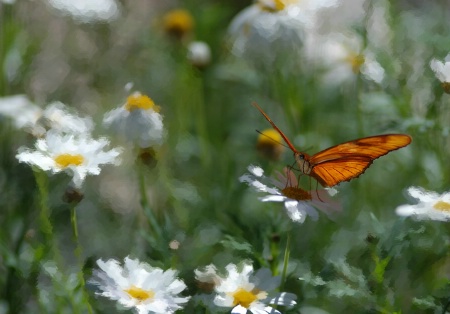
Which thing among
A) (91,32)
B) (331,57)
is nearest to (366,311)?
(331,57)

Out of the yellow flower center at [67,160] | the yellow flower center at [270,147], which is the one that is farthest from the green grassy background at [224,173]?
the yellow flower center at [67,160]

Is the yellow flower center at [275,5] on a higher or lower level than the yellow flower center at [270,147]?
higher

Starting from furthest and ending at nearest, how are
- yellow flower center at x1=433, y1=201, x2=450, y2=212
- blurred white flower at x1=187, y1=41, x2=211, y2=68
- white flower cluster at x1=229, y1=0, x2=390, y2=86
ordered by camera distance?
blurred white flower at x1=187, y1=41, x2=211, y2=68, white flower cluster at x1=229, y1=0, x2=390, y2=86, yellow flower center at x1=433, y1=201, x2=450, y2=212

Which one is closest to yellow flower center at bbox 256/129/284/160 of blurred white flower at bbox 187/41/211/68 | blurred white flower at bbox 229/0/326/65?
blurred white flower at bbox 229/0/326/65

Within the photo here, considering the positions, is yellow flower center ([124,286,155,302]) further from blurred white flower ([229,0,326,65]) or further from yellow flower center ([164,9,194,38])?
yellow flower center ([164,9,194,38])

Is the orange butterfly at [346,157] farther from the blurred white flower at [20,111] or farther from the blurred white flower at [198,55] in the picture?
the blurred white flower at [198,55]

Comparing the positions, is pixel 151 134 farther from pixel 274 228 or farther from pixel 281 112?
pixel 281 112
